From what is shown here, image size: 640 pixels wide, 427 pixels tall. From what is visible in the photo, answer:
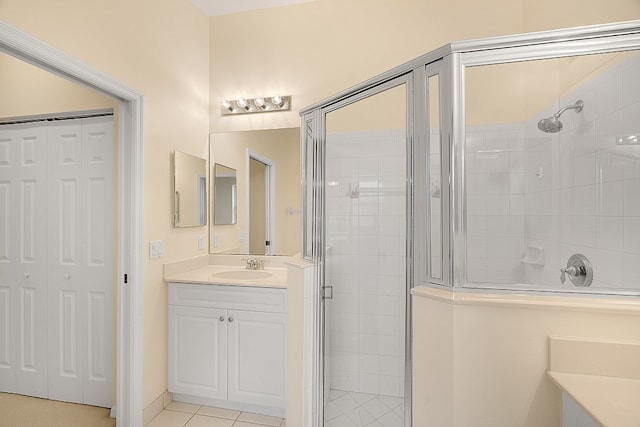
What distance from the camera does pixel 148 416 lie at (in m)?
2.21

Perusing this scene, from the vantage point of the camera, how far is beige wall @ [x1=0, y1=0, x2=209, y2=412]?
172cm

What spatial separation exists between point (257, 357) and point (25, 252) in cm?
176

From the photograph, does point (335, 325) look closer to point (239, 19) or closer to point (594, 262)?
point (594, 262)

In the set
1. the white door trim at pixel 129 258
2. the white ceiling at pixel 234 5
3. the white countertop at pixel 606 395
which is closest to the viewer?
the white countertop at pixel 606 395

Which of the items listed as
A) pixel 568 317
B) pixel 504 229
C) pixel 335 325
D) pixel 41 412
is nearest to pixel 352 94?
pixel 504 229

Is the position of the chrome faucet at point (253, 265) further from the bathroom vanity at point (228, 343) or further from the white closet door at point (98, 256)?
the white closet door at point (98, 256)

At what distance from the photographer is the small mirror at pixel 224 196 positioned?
9.69 feet

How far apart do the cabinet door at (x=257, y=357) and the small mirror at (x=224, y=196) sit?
951 millimetres

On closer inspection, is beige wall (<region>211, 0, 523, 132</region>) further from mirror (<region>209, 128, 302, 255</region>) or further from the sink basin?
the sink basin

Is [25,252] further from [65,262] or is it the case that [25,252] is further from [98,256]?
[98,256]

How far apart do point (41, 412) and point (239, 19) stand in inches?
127

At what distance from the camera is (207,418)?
7.36ft

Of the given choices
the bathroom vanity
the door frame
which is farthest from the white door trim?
the door frame

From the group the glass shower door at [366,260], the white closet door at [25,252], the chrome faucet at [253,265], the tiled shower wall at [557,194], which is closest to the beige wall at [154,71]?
the chrome faucet at [253,265]
